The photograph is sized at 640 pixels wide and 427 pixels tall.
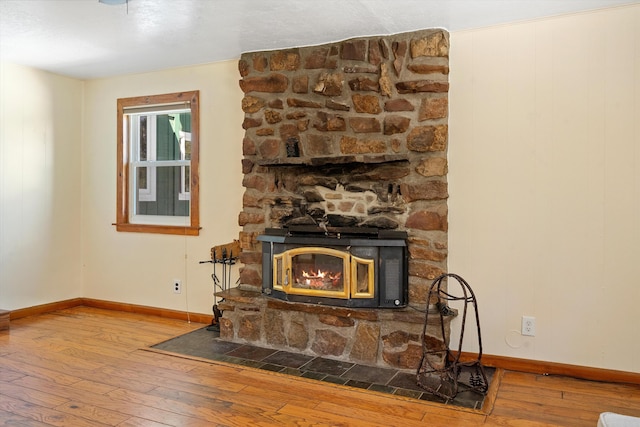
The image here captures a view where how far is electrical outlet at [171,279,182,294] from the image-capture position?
4.54 meters

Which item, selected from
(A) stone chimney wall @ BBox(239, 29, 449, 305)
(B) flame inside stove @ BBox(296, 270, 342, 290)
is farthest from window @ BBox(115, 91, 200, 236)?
(B) flame inside stove @ BBox(296, 270, 342, 290)

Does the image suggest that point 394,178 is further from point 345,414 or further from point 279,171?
point 345,414

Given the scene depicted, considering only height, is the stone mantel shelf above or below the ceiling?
below

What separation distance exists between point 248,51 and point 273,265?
67.3 inches

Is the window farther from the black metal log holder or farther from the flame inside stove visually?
the black metal log holder

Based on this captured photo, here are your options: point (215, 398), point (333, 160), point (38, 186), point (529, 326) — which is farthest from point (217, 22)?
point (529, 326)

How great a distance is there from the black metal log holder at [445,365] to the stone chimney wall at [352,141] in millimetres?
203

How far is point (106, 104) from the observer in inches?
195

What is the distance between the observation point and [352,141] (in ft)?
11.7

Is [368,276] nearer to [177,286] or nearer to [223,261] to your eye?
[223,261]

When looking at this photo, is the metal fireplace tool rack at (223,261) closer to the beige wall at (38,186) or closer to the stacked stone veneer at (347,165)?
the stacked stone veneer at (347,165)

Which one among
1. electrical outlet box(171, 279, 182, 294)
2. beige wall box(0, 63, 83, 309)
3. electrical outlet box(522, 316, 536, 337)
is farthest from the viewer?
electrical outlet box(171, 279, 182, 294)

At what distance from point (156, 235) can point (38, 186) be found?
1213 mm

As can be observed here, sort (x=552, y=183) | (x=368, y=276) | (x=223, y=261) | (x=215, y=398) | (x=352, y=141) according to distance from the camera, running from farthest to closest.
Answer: (x=223, y=261)
(x=352, y=141)
(x=368, y=276)
(x=552, y=183)
(x=215, y=398)
